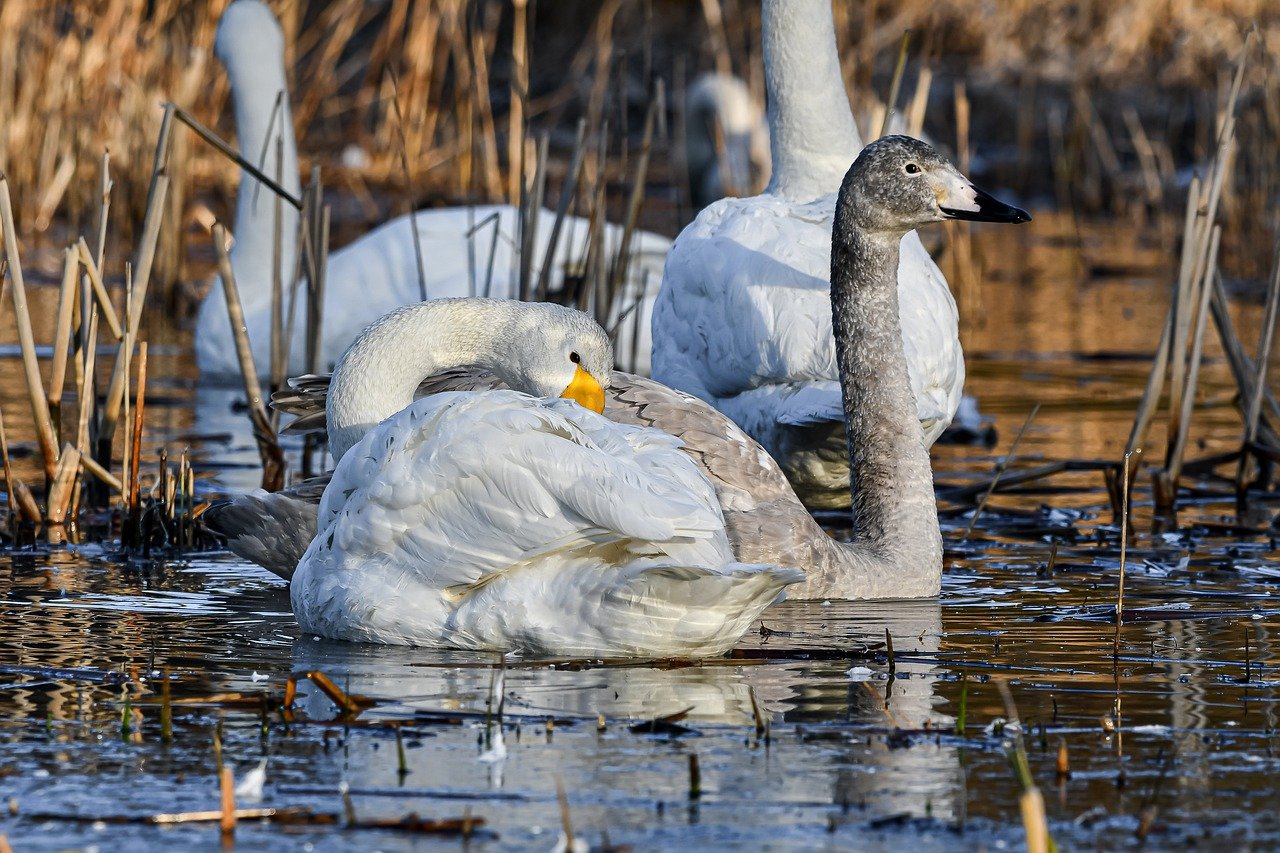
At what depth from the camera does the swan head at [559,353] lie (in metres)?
5.46

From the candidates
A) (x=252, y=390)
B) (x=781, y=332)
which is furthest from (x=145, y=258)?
(x=781, y=332)

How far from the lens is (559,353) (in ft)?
17.9

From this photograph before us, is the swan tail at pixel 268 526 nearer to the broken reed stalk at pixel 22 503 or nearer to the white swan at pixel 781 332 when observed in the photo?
the broken reed stalk at pixel 22 503

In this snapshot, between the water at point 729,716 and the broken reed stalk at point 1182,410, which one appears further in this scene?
the broken reed stalk at point 1182,410

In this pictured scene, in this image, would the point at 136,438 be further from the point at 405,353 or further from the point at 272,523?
the point at 405,353

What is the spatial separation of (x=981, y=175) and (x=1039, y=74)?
2392mm

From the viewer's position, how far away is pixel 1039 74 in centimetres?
2184

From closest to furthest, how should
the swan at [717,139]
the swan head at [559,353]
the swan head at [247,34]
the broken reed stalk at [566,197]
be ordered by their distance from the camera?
1. the swan head at [559,353]
2. the broken reed stalk at [566,197]
3. the swan head at [247,34]
4. the swan at [717,139]

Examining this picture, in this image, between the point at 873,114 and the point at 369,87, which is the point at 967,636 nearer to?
the point at 873,114

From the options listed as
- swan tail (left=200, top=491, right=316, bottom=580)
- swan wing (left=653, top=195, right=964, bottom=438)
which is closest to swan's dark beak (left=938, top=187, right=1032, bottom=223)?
swan wing (left=653, top=195, right=964, bottom=438)

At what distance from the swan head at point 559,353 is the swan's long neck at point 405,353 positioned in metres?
0.05

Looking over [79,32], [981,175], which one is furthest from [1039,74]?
[79,32]

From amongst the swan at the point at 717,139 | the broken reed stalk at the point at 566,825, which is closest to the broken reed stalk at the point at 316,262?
the broken reed stalk at the point at 566,825

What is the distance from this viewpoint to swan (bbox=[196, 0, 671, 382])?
941cm
